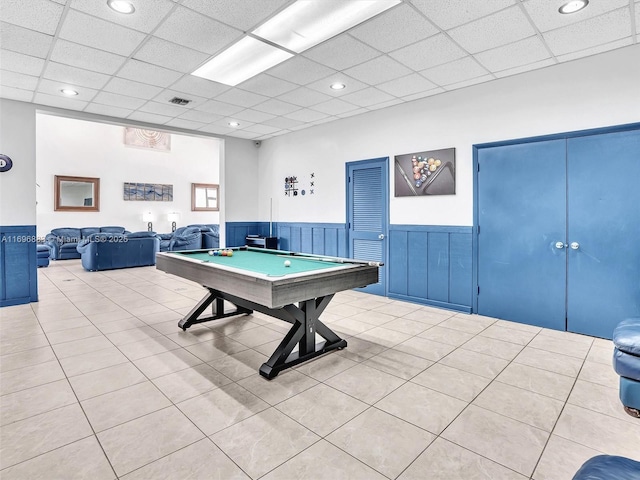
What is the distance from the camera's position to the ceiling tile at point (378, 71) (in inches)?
154

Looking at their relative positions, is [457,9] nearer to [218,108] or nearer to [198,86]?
[198,86]

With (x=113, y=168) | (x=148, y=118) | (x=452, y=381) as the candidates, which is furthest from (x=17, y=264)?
(x=113, y=168)

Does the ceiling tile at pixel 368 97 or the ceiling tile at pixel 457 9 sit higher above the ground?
the ceiling tile at pixel 368 97

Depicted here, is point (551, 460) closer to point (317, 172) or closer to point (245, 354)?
point (245, 354)

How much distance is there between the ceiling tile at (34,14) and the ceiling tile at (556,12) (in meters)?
3.78

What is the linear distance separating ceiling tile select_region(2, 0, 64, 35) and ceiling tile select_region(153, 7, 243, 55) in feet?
2.51

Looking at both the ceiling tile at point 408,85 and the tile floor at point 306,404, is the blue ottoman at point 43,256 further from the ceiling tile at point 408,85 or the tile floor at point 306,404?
the ceiling tile at point 408,85

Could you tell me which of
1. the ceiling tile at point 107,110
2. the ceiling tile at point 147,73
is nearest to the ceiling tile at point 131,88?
the ceiling tile at point 147,73

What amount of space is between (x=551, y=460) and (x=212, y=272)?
8.91 feet

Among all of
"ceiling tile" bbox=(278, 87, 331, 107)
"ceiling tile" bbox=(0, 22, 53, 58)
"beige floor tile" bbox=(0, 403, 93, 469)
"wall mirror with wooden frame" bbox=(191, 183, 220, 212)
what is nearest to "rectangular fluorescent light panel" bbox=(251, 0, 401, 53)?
"ceiling tile" bbox=(278, 87, 331, 107)

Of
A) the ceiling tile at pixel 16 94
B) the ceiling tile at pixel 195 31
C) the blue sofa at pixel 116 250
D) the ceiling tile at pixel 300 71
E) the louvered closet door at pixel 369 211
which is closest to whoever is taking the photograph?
the ceiling tile at pixel 195 31

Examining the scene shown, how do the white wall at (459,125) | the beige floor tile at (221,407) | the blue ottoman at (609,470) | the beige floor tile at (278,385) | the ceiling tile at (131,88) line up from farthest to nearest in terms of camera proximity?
the ceiling tile at (131,88) < the white wall at (459,125) < the beige floor tile at (278,385) < the beige floor tile at (221,407) < the blue ottoman at (609,470)

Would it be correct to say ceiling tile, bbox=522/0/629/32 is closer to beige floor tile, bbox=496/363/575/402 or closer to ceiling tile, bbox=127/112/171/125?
beige floor tile, bbox=496/363/575/402

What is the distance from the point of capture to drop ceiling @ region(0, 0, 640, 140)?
2.95 metres
